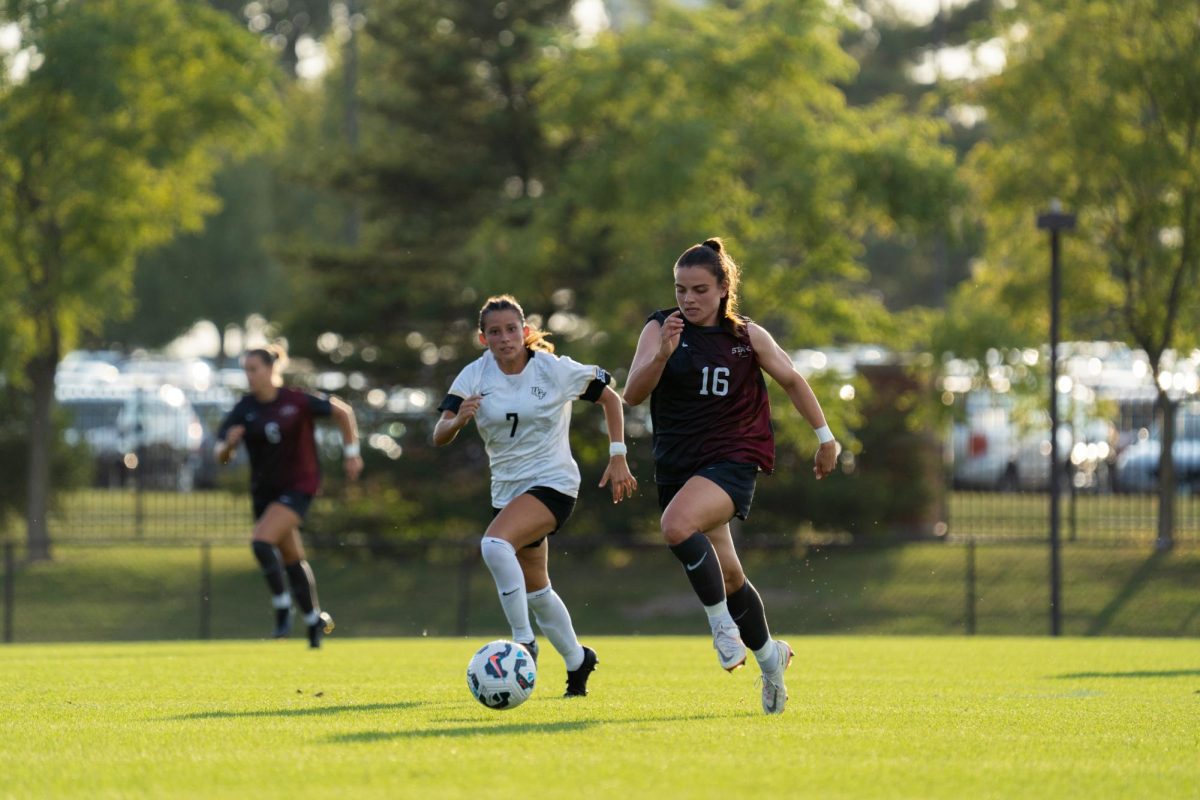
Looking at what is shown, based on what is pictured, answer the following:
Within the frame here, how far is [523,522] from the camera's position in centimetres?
927

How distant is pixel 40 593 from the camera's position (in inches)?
969

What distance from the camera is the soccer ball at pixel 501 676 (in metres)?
8.33

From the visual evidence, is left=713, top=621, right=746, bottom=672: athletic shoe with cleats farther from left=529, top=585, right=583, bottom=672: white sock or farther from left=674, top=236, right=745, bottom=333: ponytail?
left=674, top=236, right=745, bottom=333: ponytail

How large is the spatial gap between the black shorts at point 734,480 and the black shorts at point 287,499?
6.36 meters

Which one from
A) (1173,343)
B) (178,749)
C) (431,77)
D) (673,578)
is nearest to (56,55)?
(431,77)

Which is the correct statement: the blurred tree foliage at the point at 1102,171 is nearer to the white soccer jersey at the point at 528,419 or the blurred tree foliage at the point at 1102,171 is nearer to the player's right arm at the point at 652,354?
the white soccer jersey at the point at 528,419

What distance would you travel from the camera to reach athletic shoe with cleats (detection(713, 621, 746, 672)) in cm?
812

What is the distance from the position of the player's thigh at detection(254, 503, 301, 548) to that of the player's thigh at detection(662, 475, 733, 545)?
644 centimetres

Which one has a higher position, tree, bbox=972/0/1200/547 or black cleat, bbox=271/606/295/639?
tree, bbox=972/0/1200/547

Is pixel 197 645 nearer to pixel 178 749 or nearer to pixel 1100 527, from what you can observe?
pixel 178 749

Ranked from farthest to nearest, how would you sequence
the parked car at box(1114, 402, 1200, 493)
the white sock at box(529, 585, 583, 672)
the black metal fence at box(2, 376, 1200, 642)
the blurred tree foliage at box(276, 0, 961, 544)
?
1. the parked car at box(1114, 402, 1200, 493)
2. the blurred tree foliage at box(276, 0, 961, 544)
3. the black metal fence at box(2, 376, 1200, 642)
4. the white sock at box(529, 585, 583, 672)

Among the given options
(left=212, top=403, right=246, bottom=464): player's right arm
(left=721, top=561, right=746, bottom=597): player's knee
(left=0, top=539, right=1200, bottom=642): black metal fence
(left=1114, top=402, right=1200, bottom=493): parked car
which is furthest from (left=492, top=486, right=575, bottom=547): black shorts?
(left=1114, top=402, right=1200, bottom=493): parked car

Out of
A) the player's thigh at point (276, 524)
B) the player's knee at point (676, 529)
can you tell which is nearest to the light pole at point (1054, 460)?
the player's thigh at point (276, 524)

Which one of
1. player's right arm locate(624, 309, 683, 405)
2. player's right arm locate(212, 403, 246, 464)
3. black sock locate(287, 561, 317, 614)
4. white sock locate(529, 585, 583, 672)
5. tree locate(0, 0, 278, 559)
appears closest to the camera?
player's right arm locate(624, 309, 683, 405)
